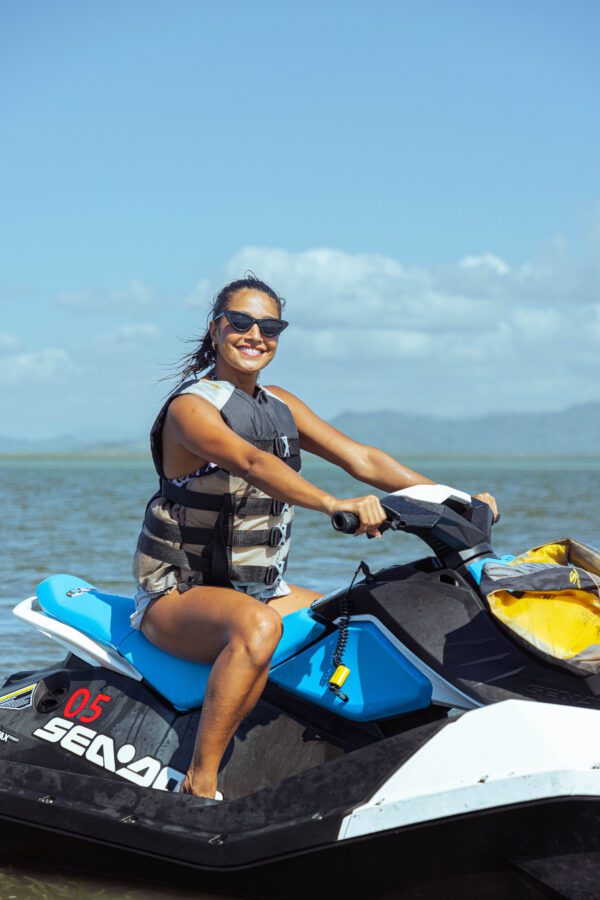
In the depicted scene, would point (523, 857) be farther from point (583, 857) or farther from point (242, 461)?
point (242, 461)

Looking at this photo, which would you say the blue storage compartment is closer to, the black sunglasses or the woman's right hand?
the woman's right hand

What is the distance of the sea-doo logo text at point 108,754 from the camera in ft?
11.4

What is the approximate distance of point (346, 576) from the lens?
10312mm

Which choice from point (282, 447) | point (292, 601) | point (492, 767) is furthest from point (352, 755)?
point (282, 447)

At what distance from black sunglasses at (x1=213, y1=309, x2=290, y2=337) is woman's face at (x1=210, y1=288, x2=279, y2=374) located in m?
0.01

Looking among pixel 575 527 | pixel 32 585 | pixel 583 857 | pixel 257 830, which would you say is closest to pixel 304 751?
pixel 257 830

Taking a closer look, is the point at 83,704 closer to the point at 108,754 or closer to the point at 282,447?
the point at 108,754

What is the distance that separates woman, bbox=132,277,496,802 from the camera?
325 centimetres

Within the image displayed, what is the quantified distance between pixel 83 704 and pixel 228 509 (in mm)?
857

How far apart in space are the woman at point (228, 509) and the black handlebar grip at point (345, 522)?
0.24ft

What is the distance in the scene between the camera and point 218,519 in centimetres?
351

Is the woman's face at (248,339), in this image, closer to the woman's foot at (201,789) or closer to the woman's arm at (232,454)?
the woman's arm at (232,454)

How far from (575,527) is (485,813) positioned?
14230 millimetres

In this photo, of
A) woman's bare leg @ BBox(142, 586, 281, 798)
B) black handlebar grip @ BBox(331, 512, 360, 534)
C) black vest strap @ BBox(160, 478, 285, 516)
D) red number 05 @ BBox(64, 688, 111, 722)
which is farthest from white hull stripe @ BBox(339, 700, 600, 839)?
red number 05 @ BBox(64, 688, 111, 722)
